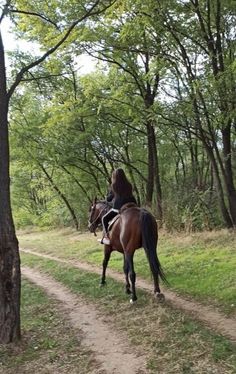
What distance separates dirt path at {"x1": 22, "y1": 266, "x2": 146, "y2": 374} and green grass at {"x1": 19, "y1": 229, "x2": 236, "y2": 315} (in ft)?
6.70

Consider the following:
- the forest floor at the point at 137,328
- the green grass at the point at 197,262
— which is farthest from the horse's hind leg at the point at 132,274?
the green grass at the point at 197,262

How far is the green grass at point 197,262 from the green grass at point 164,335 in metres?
1.16

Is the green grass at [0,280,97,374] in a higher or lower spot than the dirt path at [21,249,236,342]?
lower

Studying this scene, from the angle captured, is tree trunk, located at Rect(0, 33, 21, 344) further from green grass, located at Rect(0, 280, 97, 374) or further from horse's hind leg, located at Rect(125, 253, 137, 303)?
horse's hind leg, located at Rect(125, 253, 137, 303)

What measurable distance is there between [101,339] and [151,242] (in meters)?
2.33

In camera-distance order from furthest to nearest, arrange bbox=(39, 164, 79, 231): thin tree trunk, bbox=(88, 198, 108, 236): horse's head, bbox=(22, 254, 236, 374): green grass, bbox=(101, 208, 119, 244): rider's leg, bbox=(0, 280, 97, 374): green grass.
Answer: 1. bbox=(39, 164, 79, 231): thin tree trunk
2. bbox=(88, 198, 108, 236): horse's head
3. bbox=(101, 208, 119, 244): rider's leg
4. bbox=(0, 280, 97, 374): green grass
5. bbox=(22, 254, 236, 374): green grass

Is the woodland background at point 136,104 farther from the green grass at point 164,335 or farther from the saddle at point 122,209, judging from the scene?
the green grass at point 164,335

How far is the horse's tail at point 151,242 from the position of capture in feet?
28.2

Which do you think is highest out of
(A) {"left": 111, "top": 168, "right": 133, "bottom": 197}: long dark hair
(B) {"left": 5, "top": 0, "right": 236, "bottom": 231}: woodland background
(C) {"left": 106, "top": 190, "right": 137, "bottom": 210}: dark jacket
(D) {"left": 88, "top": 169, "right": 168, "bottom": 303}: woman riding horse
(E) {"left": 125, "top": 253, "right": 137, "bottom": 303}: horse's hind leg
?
(B) {"left": 5, "top": 0, "right": 236, "bottom": 231}: woodland background

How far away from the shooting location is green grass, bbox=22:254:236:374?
5.44m

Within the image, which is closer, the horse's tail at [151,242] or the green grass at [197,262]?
the horse's tail at [151,242]

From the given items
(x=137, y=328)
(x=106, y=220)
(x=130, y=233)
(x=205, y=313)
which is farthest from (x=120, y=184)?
(x=137, y=328)

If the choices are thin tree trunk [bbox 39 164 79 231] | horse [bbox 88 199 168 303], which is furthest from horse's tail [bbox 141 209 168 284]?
thin tree trunk [bbox 39 164 79 231]

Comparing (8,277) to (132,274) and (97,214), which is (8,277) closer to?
(132,274)
